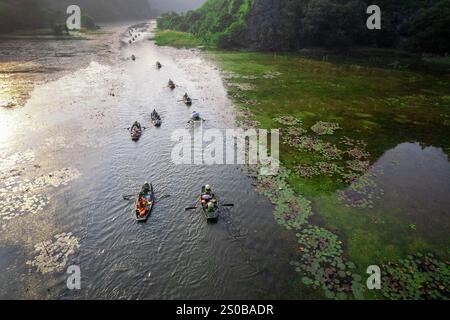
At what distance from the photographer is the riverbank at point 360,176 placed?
66.3 feet

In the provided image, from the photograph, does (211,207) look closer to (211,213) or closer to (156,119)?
(211,213)

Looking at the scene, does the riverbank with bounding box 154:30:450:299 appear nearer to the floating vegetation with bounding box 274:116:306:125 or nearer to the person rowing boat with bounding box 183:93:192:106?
the floating vegetation with bounding box 274:116:306:125

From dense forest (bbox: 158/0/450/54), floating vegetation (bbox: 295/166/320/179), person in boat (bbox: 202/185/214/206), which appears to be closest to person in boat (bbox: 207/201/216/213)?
person in boat (bbox: 202/185/214/206)

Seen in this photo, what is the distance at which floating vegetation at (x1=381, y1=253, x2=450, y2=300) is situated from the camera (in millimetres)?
18375

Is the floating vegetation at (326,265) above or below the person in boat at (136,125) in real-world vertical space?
below

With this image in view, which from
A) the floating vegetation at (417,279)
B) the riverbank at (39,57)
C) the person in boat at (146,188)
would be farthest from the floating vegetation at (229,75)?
the floating vegetation at (417,279)

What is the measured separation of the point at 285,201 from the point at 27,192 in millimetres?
22019

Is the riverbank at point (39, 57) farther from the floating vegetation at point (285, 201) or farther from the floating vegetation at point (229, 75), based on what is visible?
the floating vegetation at point (285, 201)

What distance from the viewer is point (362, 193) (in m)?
27.8

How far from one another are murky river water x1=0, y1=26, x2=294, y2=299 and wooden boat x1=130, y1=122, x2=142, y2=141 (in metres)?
1.02

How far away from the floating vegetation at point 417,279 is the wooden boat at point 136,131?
1143 inches

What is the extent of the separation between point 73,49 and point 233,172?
92.9 m

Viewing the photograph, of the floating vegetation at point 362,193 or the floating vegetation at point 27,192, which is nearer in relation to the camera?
the floating vegetation at point 27,192
